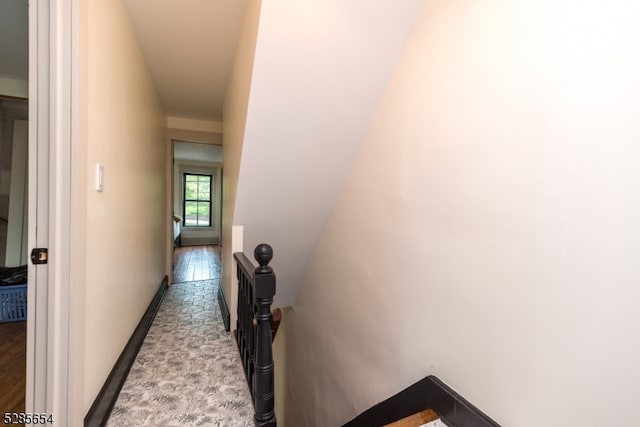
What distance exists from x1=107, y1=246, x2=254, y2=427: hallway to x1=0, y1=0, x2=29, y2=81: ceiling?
2.28m

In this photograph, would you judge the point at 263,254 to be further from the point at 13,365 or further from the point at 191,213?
the point at 191,213

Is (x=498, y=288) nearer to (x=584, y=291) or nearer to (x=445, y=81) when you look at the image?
(x=584, y=291)

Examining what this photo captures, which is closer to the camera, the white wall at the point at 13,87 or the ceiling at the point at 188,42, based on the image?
the ceiling at the point at 188,42

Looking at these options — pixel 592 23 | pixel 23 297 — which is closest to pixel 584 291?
pixel 592 23

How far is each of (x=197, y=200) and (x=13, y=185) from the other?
19.0ft

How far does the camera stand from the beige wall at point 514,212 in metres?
0.67

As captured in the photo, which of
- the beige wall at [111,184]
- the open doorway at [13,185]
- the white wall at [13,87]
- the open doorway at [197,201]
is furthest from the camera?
the open doorway at [197,201]

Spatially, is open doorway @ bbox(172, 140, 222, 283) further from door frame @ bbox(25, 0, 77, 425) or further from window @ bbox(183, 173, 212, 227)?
door frame @ bbox(25, 0, 77, 425)

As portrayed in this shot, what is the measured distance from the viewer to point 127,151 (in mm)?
1755

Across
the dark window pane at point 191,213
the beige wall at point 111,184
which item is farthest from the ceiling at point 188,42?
the dark window pane at point 191,213

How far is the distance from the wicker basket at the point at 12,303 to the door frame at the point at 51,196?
188 cm

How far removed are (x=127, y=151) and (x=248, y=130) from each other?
820mm

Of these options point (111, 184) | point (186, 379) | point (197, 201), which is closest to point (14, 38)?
point (111, 184)

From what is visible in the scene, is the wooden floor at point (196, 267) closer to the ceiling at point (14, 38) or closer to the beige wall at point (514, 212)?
the ceiling at point (14, 38)
